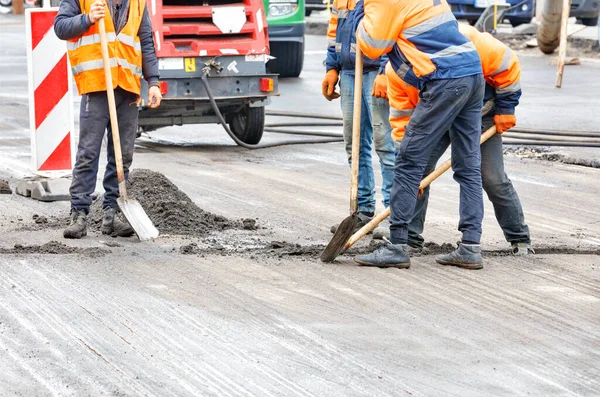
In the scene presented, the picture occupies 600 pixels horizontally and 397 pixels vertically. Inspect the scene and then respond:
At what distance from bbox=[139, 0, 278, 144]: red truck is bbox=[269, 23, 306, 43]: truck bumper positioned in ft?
19.5

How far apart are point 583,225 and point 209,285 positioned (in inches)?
129

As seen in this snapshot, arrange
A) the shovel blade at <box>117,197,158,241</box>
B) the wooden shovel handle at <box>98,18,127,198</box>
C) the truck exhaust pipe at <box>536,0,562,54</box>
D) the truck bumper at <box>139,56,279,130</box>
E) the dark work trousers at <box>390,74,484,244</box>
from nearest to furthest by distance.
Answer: the dark work trousers at <box>390,74,484,244</box>
the wooden shovel handle at <box>98,18,127,198</box>
the shovel blade at <box>117,197,158,241</box>
the truck bumper at <box>139,56,279,130</box>
the truck exhaust pipe at <box>536,0,562,54</box>

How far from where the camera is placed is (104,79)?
7.25 m

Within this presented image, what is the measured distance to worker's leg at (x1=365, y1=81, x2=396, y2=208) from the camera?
7.46 m

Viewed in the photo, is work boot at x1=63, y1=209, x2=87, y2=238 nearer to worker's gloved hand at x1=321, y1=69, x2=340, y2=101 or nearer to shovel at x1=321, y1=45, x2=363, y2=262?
shovel at x1=321, y1=45, x2=363, y2=262

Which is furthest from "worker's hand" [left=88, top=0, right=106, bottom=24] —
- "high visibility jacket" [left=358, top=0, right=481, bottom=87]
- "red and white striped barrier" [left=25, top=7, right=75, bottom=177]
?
"red and white striped barrier" [left=25, top=7, right=75, bottom=177]

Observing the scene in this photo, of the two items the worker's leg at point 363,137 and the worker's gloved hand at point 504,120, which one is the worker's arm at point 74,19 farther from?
the worker's gloved hand at point 504,120

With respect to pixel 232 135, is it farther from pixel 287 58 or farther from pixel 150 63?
pixel 287 58

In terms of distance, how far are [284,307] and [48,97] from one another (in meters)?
4.20

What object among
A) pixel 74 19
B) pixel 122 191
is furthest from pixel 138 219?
pixel 74 19

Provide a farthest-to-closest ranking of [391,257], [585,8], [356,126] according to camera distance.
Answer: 1. [585,8]
2. [356,126]
3. [391,257]

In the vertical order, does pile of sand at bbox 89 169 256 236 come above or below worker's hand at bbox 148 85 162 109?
below

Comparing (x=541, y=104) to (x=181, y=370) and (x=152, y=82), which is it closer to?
(x=152, y=82)

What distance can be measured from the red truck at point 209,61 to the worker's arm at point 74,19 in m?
3.98
